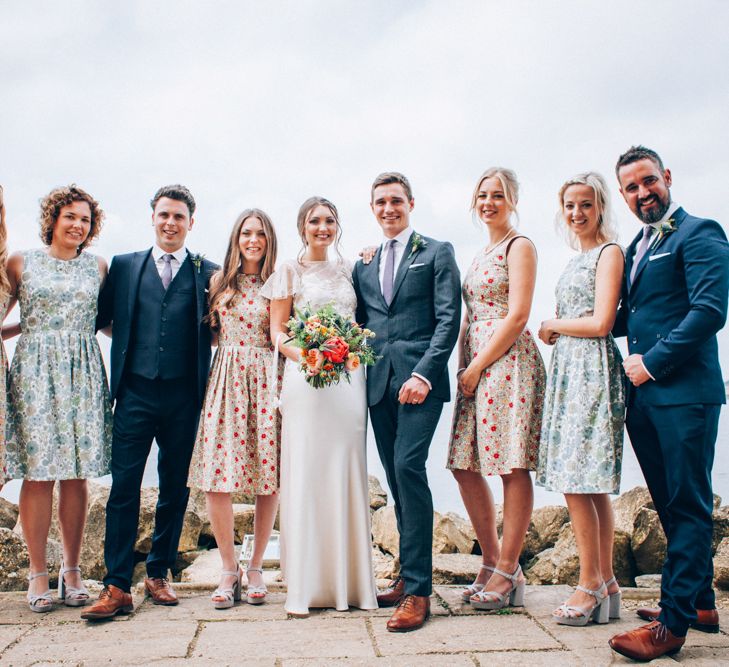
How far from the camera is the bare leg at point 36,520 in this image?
452 centimetres

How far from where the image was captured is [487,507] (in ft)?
14.9

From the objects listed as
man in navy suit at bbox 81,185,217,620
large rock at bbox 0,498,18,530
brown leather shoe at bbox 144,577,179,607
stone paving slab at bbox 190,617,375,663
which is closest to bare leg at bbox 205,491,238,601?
man in navy suit at bbox 81,185,217,620

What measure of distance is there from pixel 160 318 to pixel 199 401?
0.62m

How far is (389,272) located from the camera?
4.50 m

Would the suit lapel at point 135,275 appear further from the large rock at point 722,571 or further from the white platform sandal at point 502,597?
the large rock at point 722,571

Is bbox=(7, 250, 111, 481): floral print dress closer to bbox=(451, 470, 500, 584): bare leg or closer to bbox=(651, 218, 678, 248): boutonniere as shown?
bbox=(451, 470, 500, 584): bare leg

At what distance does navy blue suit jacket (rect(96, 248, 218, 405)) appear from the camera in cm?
458

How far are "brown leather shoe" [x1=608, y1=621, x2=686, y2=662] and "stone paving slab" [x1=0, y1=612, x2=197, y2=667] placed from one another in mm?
2239

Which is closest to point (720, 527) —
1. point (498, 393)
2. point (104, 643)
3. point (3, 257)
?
point (498, 393)

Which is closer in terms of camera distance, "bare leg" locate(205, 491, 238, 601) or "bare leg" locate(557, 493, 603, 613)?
"bare leg" locate(557, 493, 603, 613)

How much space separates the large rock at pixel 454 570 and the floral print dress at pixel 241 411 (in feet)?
6.71

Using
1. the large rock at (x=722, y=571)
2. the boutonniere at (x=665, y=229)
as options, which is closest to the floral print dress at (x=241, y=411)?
the boutonniere at (x=665, y=229)

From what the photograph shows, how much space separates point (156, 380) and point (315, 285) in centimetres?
124

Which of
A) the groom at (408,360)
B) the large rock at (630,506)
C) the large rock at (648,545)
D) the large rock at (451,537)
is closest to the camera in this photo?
the groom at (408,360)
